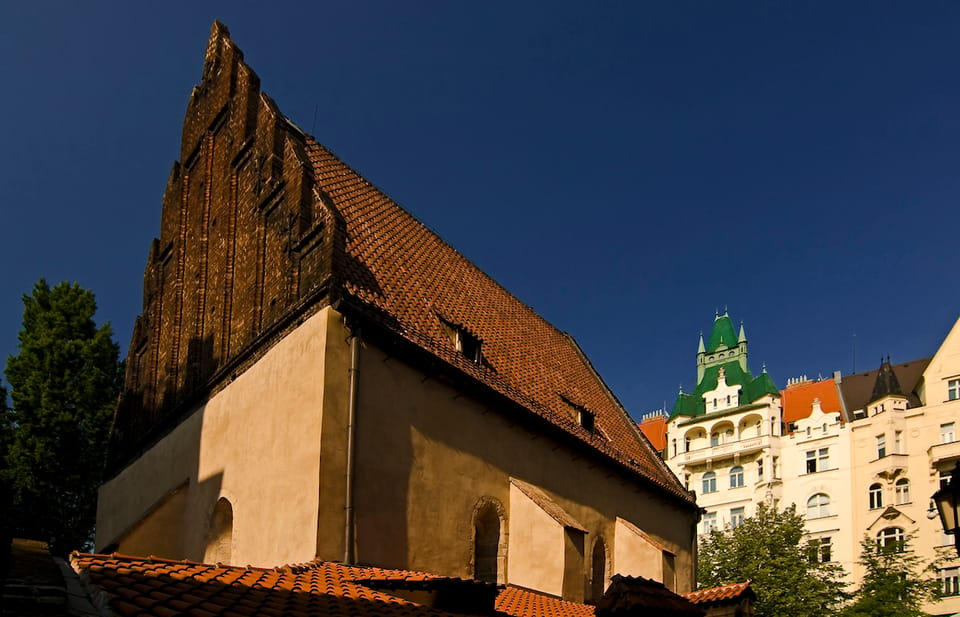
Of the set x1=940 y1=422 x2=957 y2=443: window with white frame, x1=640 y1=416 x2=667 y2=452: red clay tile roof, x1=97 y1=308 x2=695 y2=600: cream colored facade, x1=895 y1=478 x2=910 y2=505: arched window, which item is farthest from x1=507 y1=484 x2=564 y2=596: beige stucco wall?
x1=640 y1=416 x2=667 y2=452: red clay tile roof

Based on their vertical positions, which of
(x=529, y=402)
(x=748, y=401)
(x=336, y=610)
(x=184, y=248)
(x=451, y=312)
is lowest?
(x=336, y=610)

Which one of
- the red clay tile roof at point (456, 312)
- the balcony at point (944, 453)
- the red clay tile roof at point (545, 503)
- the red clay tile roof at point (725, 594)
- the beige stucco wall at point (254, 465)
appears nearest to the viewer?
the beige stucco wall at point (254, 465)

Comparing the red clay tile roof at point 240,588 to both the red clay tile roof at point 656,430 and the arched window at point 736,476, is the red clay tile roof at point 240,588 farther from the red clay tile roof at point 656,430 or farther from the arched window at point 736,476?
the red clay tile roof at point 656,430

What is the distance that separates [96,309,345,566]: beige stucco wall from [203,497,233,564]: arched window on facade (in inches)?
5.7

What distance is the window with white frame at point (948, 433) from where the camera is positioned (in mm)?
51591

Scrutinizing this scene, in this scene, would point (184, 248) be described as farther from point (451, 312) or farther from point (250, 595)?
point (250, 595)

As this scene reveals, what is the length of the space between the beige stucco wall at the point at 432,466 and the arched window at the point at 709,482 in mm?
41911

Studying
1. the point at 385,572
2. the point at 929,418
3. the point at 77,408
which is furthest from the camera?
the point at 929,418

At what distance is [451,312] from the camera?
21422 millimetres

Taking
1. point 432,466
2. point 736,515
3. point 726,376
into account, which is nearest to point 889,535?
point 736,515

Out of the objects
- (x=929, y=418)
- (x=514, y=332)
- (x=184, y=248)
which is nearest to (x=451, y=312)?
(x=514, y=332)

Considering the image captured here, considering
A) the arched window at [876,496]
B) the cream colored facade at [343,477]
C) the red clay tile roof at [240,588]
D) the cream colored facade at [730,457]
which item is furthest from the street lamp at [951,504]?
the cream colored facade at [730,457]

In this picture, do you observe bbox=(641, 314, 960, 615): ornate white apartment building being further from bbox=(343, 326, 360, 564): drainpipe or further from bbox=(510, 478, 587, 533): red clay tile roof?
bbox=(343, 326, 360, 564): drainpipe

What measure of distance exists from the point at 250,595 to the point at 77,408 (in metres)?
22.8
